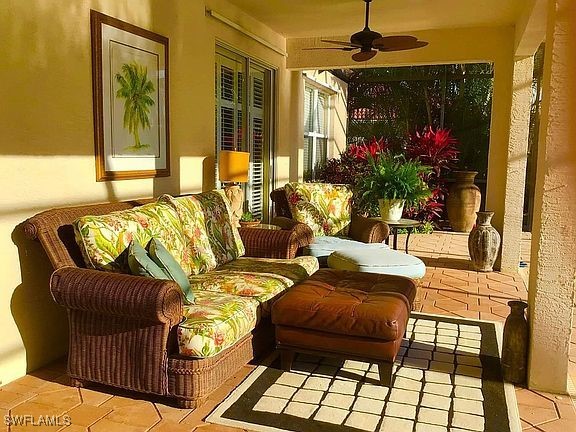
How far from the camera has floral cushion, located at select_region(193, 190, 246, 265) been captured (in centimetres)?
362

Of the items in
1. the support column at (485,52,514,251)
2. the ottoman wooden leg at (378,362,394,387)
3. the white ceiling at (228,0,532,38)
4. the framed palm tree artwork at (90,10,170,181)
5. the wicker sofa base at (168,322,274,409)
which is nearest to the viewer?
the wicker sofa base at (168,322,274,409)

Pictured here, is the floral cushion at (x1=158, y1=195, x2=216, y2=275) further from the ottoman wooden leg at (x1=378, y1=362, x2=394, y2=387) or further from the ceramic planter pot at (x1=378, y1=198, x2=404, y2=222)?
the ceramic planter pot at (x1=378, y1=198, x2=404, y2=222)

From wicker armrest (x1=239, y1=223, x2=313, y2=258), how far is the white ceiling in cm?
213

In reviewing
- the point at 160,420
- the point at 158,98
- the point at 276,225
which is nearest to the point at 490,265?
the point at 276,225

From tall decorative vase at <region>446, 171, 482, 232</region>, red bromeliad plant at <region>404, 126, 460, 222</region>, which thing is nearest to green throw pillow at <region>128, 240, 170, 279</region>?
red bromeliad plant at <region>404, 126, 460, 222</region>

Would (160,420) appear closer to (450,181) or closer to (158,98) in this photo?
(158,98)

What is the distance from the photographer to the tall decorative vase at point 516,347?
275cm

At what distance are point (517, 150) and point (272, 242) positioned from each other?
2.88 meters

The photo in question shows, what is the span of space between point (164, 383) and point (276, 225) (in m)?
2.20

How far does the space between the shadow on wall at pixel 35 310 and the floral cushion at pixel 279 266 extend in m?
1.06

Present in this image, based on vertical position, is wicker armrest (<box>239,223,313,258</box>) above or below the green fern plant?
below

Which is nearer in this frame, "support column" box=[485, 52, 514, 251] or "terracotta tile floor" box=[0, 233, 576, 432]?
"terracotta tile floor" box=[0, 233, 576, 432]

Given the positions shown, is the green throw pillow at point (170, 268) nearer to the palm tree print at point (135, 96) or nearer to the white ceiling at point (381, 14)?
the palm tree print at point (135, 96)

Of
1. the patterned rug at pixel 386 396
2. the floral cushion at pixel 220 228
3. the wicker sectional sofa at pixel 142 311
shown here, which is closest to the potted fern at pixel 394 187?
the floral cushion at pixel 220 228
